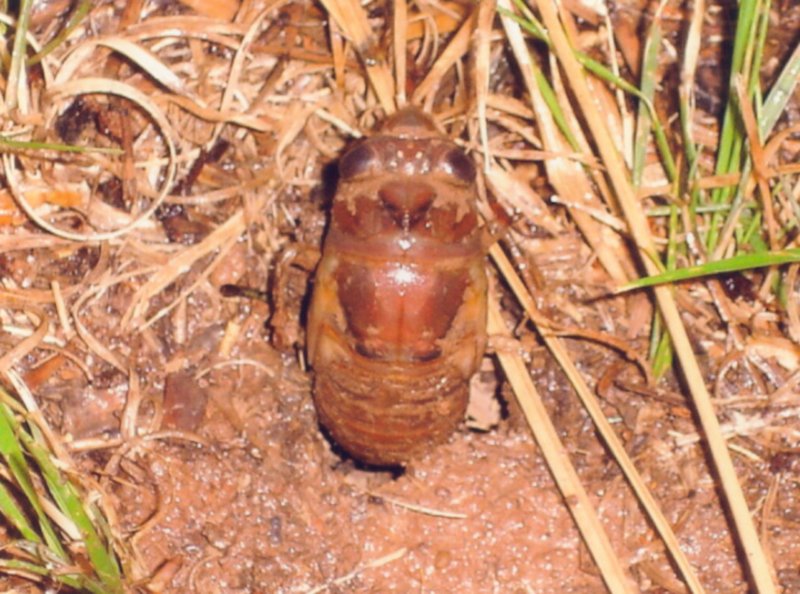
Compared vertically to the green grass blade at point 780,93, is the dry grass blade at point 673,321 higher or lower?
lower

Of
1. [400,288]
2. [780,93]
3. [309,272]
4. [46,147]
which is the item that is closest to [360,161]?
[400,288]

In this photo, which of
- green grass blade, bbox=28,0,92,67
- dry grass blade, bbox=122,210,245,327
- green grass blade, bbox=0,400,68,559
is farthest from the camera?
dry grass blade, bbox=122,210,245,327

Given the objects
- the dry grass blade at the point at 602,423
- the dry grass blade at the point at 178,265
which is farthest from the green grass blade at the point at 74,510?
the dry grass blade at the point at 602,423

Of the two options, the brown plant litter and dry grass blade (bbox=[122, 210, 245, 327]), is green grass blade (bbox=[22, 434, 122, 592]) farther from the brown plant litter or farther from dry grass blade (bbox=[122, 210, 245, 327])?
dry grass blade (bbox=[122, 210, 245, 327])

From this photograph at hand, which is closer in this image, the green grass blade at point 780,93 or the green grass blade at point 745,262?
the green grass blade at point 745,262

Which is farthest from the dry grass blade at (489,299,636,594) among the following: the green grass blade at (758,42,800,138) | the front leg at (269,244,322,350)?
the green grass blade at (758,42,800,138)

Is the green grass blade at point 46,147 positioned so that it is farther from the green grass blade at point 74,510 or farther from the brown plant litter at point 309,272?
the green grass blade at point 74,510

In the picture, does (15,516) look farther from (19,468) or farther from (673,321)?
(673,321)

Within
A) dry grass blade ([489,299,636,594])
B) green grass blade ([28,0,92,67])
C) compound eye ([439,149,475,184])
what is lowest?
dry grass blade ([489,299,636,594])
